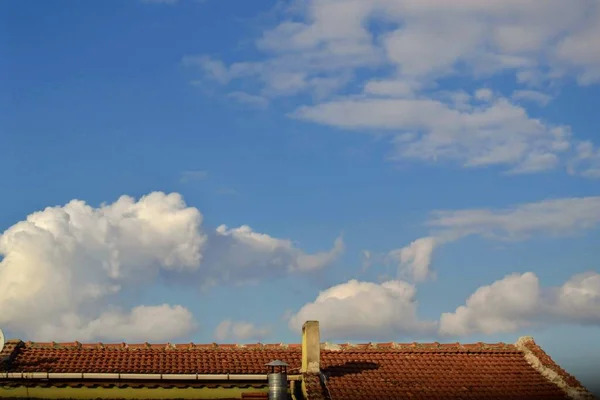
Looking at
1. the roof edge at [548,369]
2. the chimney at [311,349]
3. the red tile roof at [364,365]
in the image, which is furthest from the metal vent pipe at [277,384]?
the roof edge at [548,369]

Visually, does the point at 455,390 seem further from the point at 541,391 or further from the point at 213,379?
the point at 213,379

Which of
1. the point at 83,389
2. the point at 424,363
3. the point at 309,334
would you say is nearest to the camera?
the point at 83,389

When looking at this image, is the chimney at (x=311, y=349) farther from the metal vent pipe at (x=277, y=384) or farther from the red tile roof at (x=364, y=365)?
the metal vent pipe at (x=277, y=384)

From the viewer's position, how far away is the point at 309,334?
30078mm

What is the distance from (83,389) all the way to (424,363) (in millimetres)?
12533

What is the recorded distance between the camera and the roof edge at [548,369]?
30.9m

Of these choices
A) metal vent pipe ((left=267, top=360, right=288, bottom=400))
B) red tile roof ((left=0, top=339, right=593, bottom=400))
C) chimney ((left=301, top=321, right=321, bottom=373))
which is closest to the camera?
metal vent pipe ((left=267, top=360, right=288, bottom=400))

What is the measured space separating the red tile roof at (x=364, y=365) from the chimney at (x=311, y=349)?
1.27 feet

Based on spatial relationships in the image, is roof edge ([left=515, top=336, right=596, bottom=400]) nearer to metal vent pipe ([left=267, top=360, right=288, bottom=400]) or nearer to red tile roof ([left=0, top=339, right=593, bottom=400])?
red tile roof ([left=0, top=339, right=593, bottom=400])

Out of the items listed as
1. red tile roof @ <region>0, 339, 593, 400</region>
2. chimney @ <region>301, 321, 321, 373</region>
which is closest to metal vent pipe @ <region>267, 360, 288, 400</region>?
red tile roof @ <region>0, 339, 593, 400</region>

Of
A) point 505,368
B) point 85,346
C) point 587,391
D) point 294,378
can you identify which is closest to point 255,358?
point 294,378

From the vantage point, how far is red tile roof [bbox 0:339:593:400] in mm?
29375

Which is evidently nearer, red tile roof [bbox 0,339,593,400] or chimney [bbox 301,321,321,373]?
red tile roof [bbox 0,339,593,400]

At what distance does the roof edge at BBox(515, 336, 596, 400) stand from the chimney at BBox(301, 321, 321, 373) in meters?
9.06
